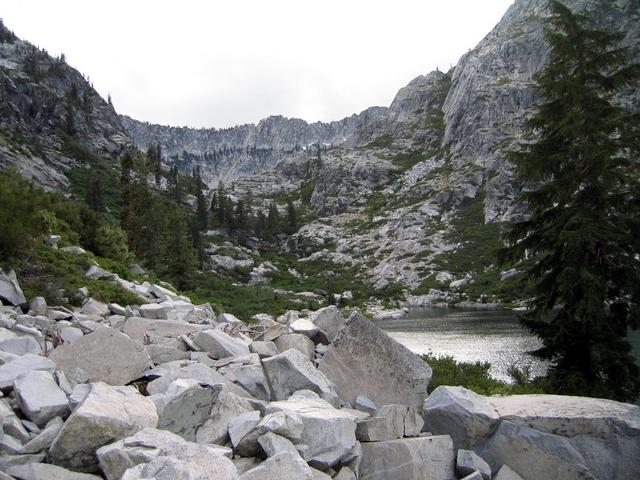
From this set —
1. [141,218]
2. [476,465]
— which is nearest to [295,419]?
[476,465]

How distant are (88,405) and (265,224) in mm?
139672

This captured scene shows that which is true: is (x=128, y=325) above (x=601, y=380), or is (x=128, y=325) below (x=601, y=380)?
above

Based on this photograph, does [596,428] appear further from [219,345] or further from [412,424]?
[219,345]

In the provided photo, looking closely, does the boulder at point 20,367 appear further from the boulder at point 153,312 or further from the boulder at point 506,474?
the boulder at point 506,474

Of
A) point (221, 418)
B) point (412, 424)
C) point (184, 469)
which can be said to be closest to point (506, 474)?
point (412, 424)

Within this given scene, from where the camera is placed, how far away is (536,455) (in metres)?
7.61

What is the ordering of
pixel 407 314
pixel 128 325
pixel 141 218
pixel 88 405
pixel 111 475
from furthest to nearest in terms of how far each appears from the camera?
pixel 407 314 → pixel 141 218 → pixel 128 325 → pixel 88 405 → pixel 111 475

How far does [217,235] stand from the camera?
120 meters

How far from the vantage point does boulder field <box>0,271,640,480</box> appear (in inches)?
204

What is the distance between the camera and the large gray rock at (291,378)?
27.4 feet

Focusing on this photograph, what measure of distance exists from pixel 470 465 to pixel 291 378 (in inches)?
135

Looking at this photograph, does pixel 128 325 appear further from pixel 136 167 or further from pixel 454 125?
pixel 454 125

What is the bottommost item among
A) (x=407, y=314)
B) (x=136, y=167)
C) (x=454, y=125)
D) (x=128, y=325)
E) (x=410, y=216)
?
(x=407, y=314)

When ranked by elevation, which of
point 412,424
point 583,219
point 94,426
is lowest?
point 412,424
